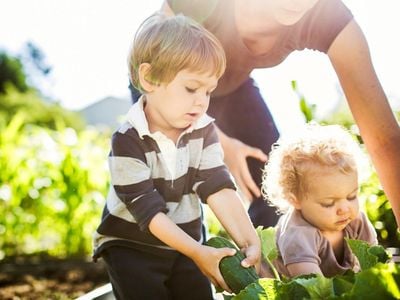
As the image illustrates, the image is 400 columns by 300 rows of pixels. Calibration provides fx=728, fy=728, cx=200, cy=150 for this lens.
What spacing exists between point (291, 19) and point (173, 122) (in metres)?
0.45

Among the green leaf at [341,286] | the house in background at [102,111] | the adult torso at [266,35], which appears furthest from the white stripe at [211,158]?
the house in background at [102,111]

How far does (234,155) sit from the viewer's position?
94.2 inches

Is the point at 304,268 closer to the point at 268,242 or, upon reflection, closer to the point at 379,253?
the point at 268,242

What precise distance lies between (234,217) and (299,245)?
0.71 feet

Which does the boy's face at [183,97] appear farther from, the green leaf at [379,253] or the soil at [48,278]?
the soil at [48,278]

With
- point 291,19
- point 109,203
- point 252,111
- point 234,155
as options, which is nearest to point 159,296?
point 109,203

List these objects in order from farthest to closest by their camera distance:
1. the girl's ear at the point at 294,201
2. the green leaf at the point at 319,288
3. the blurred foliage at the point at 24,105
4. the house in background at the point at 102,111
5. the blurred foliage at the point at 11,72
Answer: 1. the blurred foliage at the point at 11,72
2. the house in background at the point at 102,111
3. the blurred foliage at the point at 24,105
4. the girl's ear at the point at 294,201
5. the green leaf at the point at 319,288

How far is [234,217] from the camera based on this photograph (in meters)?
1.76

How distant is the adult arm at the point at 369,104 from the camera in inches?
76.9

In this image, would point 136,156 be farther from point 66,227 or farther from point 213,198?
point 66,227

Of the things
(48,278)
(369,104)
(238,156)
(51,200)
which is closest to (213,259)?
(369,104)

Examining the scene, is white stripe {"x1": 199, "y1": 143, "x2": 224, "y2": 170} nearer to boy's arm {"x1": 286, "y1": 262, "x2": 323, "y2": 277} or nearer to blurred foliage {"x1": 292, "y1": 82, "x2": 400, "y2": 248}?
boy's arm {"x1": 286, "y1": 262, "x2": 323, "y2": 277}

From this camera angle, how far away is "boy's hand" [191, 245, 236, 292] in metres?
1.50

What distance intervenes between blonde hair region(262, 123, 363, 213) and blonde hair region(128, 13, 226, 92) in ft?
1.32
